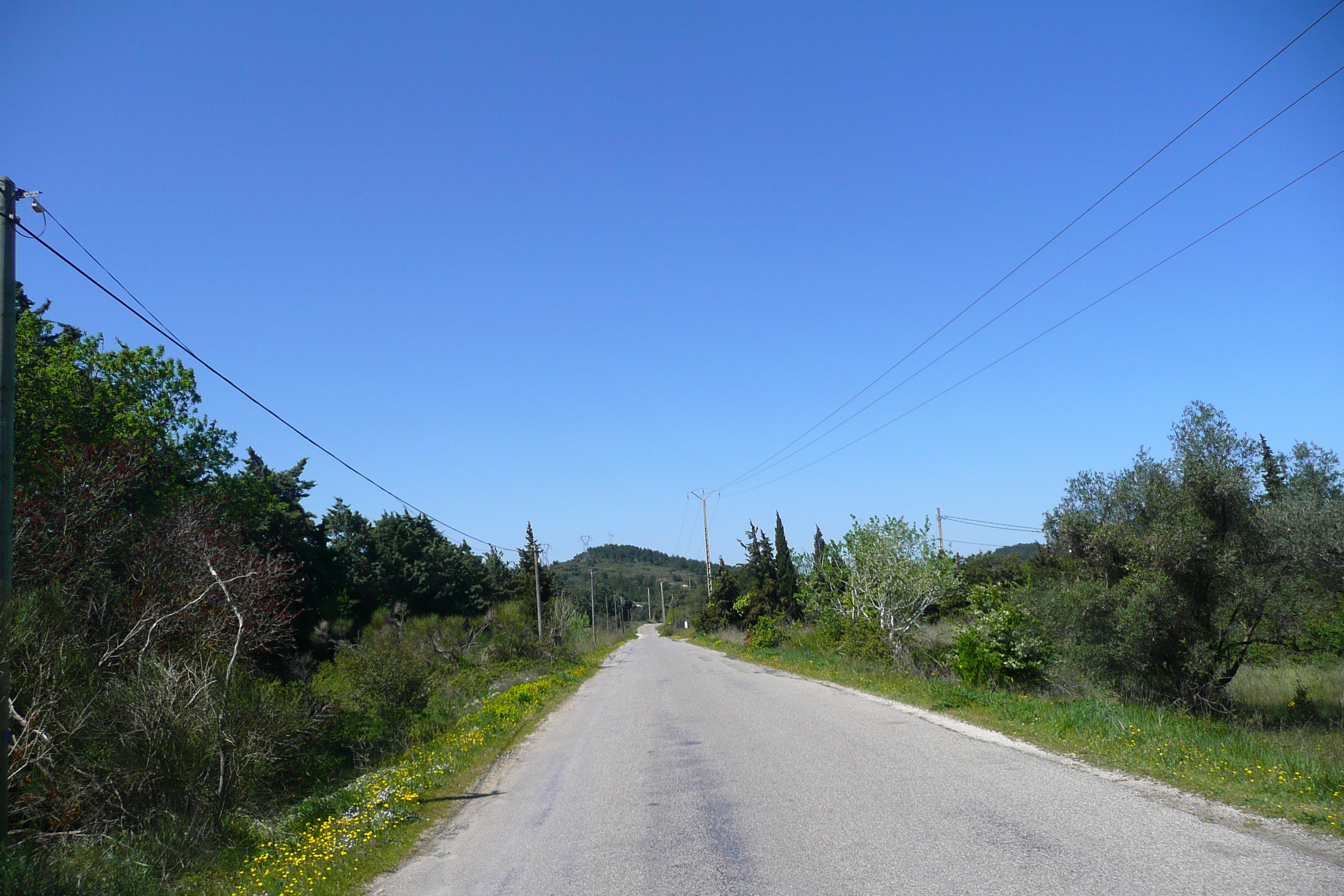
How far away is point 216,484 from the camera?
30.4 meters

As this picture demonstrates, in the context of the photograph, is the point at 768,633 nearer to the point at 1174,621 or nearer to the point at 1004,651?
the point at 1004,651

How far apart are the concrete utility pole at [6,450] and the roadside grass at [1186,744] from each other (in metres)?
10.1

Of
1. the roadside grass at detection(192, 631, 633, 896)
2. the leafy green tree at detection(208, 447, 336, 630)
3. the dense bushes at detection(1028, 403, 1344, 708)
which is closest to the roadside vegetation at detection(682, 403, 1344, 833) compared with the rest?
the dense bushes at detection(1028, 403, 1344, 708)

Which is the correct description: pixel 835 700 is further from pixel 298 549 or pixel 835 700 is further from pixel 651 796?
pixel 298 549

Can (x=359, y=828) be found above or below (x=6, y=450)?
below

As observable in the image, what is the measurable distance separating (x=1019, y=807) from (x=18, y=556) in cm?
1421

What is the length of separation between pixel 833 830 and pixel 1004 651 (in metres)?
13.1

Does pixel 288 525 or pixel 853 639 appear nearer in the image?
pixel 853 639

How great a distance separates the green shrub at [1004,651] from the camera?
17.3 m

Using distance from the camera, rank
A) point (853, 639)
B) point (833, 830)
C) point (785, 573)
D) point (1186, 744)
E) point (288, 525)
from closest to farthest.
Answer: point (833, 830)
point (1186, 744)
point (853, 639)
point (288, 525)
point (785, 573)

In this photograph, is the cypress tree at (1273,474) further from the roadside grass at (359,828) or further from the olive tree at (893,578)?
the roadside grass at (359,828)

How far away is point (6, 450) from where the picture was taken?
20.7 ft

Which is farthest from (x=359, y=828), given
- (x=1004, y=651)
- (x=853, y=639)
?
(x=853, y=639)

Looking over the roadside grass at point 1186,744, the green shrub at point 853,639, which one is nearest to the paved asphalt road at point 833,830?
the roadside grass at point 1186,744
